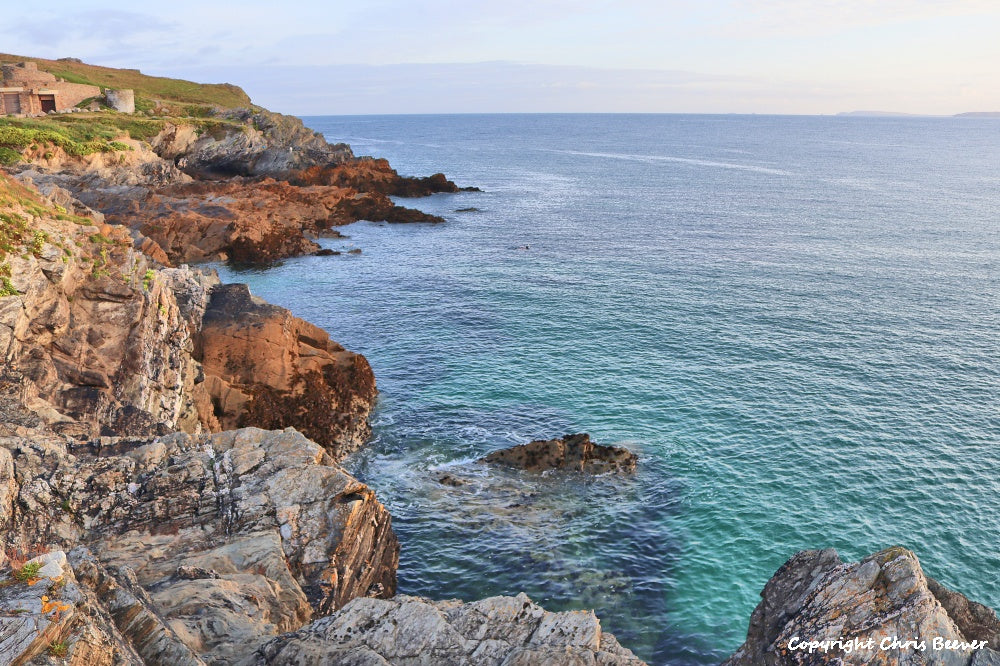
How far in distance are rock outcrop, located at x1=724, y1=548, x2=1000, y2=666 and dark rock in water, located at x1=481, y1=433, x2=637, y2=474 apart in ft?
58.7

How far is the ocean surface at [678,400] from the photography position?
28.6 meters

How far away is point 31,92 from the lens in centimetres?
9731

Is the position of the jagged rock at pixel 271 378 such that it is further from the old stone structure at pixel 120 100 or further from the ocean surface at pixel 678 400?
the old stone structure at pixel 120 100

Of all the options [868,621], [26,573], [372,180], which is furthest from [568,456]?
[372,180]

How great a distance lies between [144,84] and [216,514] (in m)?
159

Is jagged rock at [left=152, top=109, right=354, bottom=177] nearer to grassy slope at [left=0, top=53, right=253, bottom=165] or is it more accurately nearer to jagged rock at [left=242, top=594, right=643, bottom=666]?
grassy slope at [left=0, top=53, right=253, bottom=165]

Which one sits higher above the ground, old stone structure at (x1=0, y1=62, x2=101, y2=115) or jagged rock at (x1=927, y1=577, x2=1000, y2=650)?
old stone structure at (x1=0, y1=62, x2=101, y2=115)

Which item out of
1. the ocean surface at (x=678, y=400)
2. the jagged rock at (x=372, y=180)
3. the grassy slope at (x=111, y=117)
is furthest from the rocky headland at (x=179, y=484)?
the jagged rock at (x=372, y=180)

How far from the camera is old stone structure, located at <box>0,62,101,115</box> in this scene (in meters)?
94.9

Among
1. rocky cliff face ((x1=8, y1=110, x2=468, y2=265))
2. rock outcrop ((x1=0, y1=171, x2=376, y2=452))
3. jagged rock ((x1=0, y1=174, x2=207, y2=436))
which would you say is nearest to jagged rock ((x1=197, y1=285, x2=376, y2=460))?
rock outcrop ((x1=0, y1=171, x2=376, y2=452))

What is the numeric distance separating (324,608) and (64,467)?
29.2 feet

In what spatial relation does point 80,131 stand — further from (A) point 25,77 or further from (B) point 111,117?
(A) point 25,77

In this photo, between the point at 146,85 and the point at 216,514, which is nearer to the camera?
the point at 216,514

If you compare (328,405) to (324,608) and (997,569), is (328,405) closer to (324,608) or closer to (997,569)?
(324,608)
